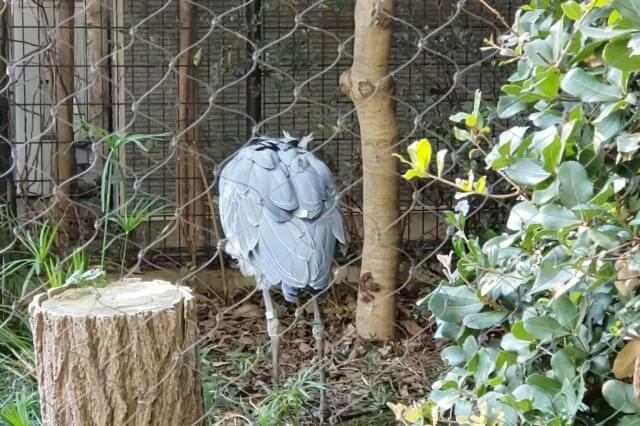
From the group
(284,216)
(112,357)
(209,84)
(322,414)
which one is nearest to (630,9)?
(112,357)

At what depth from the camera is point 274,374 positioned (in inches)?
123

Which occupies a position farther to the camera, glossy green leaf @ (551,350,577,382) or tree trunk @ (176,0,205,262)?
tree trunk @ (176,0,205,262)

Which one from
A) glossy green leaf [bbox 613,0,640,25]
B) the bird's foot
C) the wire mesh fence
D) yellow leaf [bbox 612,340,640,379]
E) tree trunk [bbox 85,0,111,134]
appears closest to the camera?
glossy green leaf [bbox 613,0,640,25]

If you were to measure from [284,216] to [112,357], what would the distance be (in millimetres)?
911

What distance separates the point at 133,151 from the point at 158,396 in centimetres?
208

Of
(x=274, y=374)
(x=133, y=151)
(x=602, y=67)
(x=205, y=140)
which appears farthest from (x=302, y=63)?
(x=602, y=67)

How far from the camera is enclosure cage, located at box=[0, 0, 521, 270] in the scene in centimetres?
395

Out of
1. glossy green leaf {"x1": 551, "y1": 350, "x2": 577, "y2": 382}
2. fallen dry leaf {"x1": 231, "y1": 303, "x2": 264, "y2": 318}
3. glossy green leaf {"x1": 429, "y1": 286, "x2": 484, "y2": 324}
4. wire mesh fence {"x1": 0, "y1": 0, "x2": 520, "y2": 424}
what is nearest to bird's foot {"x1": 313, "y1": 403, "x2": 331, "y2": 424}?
wire mesh fence {"x1": 0, "y1": 0, "x2": 520, "y2": 424}

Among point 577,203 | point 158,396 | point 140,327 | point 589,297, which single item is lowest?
point 158,396

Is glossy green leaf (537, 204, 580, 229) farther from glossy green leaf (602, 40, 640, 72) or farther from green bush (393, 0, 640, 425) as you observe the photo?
glossy green leaf (602, 40, 640, 72)

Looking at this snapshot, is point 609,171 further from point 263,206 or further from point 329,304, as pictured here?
point 329,304

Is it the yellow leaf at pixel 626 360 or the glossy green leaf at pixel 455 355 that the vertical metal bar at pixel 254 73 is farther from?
the yellow leaf at pixel 626 360

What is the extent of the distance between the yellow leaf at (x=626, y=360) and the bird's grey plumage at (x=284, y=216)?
1480mm

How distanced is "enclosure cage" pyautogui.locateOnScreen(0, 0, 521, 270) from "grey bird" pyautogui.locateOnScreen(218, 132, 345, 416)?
847 mm
